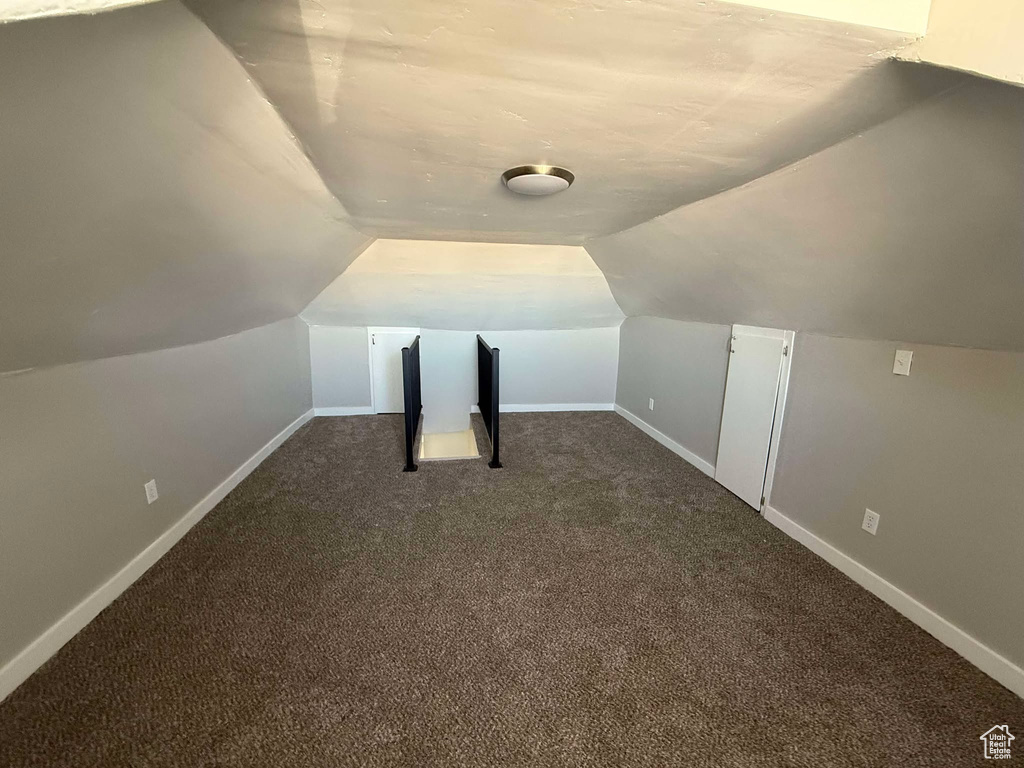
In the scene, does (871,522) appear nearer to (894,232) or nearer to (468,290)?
(894,232)

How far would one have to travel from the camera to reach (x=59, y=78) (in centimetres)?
78

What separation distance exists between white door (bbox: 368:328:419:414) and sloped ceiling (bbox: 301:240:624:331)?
0.11 meters

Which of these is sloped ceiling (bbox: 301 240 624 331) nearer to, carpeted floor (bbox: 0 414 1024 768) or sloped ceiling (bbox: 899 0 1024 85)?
Answer: carpeted floor (bbox: 0 414 1024 768)

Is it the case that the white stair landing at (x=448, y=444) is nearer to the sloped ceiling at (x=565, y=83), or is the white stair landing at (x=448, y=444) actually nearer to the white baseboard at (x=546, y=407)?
the white baseboard at (x=546, y=407)

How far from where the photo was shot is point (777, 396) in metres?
2.54

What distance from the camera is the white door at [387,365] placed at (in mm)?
4492

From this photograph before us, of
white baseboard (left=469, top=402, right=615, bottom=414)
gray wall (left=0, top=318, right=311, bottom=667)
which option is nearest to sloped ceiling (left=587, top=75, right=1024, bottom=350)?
white baseboard (left=469, top=402, right=615, bottom=414)

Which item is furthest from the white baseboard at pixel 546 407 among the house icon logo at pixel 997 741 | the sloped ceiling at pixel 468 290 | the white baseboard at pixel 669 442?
the house icon logo at pixel 997 741

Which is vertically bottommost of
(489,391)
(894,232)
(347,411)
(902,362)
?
(347,411)

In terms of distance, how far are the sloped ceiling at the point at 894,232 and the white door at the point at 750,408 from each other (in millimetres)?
178

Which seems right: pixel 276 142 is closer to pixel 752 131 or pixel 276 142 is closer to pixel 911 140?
pixel 752 131

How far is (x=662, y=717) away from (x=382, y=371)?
12.7ft

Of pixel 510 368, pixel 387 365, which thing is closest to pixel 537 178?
pixel 510 368

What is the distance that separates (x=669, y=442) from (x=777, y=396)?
1.35 meters
